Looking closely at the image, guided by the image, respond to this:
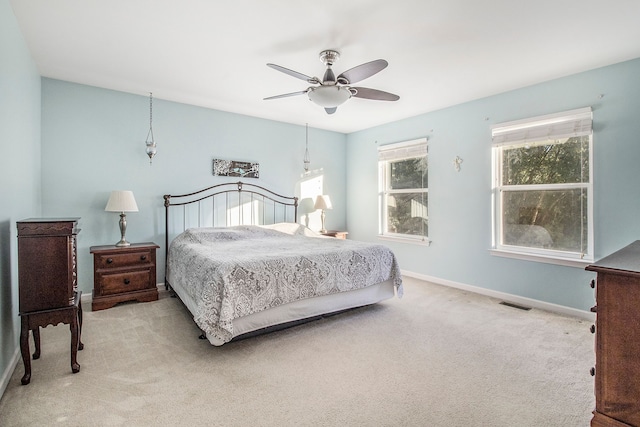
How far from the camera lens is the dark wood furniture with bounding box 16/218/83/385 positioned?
2031 mm

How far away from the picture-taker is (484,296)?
4078 mm

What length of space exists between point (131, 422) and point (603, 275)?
2.37 metres

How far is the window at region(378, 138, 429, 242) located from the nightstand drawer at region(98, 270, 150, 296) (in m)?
3.74

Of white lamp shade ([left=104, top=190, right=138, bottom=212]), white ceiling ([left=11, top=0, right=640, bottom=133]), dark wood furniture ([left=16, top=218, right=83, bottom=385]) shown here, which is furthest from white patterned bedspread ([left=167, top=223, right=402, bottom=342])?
white ceiling ([left=11, top=0, right=640, bottom=133])

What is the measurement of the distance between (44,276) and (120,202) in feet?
5.58

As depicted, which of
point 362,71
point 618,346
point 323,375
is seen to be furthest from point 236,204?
point 618,346

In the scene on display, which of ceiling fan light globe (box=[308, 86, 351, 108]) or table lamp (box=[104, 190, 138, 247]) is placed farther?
table lamp (box=[104, 190, 138, 247])

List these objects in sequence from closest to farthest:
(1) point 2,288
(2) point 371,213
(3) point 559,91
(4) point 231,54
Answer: (1) point 2,288, (4) point 231,54, (3) point 559,91, (2) point 371,213

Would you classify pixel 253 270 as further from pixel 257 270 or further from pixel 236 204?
pixel 236 204

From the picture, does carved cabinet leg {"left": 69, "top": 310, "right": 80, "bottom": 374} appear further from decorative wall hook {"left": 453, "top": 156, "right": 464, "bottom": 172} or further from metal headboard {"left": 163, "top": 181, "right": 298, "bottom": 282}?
decorative wall hook {"left": 453, "top": 156, "right": 464, "bottom": 172}

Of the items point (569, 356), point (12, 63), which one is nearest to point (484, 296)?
point (569, 356)

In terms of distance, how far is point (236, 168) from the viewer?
487cm

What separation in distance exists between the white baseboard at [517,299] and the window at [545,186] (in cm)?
55

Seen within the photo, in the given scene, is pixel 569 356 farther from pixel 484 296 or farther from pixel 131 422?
pixel 131 422
